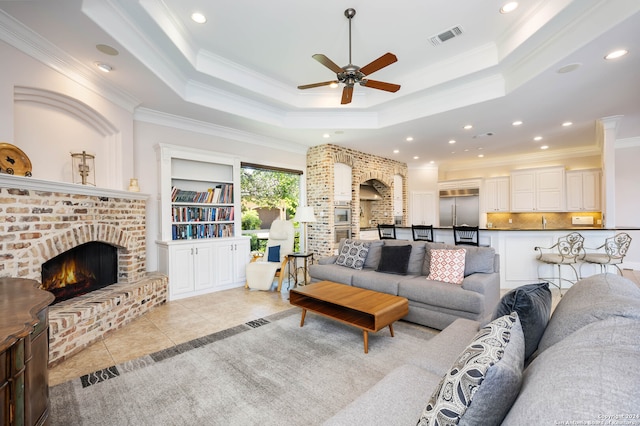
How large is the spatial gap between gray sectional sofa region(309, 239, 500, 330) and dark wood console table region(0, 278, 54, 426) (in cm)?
303

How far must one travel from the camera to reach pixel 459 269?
11.1 ft

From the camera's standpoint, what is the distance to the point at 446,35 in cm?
334

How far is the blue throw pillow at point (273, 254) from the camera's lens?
5168mm

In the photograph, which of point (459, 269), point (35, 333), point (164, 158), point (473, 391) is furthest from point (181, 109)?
point (473, 391)

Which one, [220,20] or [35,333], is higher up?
[220,20]

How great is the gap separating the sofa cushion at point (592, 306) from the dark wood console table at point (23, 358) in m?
2.28

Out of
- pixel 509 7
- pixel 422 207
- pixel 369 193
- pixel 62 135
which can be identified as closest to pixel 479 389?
pixel 509 7

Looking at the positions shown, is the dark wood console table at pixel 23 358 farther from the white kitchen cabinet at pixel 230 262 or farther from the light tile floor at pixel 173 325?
the white kitchen cabinet at pixel 230 262

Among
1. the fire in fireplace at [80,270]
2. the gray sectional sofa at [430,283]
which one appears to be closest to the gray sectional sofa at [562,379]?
the gray sectional sofa at [430,283]

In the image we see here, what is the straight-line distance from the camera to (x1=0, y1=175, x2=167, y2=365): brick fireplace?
2455 millimetres

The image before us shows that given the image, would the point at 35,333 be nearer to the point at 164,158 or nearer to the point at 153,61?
the point at 153,61

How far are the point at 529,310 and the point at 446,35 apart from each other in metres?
3.29

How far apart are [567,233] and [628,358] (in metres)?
5.26

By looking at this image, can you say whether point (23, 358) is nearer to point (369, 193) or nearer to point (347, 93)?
point (347, 93)
